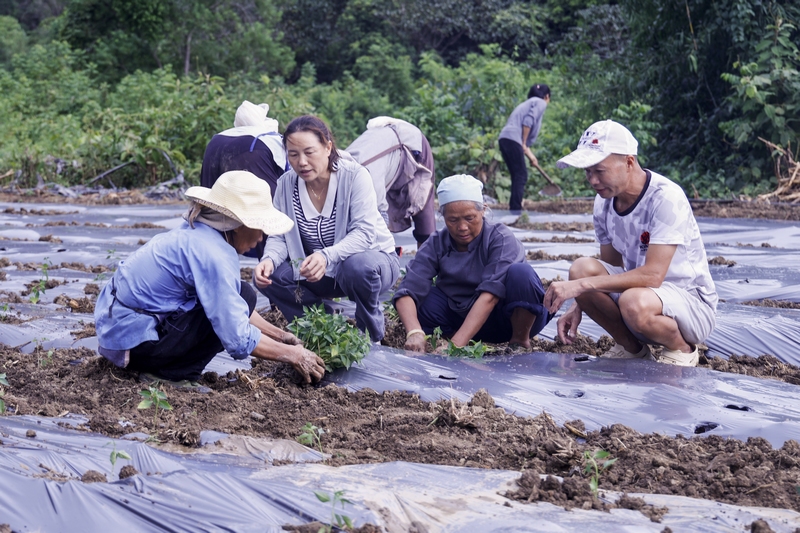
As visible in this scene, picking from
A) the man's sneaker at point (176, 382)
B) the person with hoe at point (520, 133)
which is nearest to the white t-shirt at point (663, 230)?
the man's sneaker at point (176, 382)

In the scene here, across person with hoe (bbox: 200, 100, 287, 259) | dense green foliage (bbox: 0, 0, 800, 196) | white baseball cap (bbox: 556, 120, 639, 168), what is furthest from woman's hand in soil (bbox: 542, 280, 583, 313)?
dense green foliage (bbox: 0, 0, 800, 196)

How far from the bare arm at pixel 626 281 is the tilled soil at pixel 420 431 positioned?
598 millimetres

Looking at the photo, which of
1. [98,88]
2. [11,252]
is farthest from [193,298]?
[98,88]

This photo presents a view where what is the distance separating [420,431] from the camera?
103 inches

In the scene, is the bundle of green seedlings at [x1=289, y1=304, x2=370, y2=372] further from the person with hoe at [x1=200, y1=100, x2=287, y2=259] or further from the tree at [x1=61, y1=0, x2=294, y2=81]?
the tree at [x1=61, y1=0, x2=294, y2=81]

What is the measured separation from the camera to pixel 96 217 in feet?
26.0

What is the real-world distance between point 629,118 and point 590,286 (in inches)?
386

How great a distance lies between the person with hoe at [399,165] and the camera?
15.2 ft

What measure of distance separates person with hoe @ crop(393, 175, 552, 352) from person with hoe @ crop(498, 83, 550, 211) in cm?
557

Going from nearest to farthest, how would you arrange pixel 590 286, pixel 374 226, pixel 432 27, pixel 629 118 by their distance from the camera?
1. pixel 590 286
2. pixel 374 226
3. pixel 629 118
4. pixel 432 27

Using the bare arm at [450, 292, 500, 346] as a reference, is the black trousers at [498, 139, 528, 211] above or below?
above

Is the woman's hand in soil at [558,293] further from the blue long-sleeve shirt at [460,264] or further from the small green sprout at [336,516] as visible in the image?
the small green sprout at [336,516]

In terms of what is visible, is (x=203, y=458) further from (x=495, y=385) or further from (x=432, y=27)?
(x=432, y=27)

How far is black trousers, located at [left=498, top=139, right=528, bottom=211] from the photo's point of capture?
930 cm
